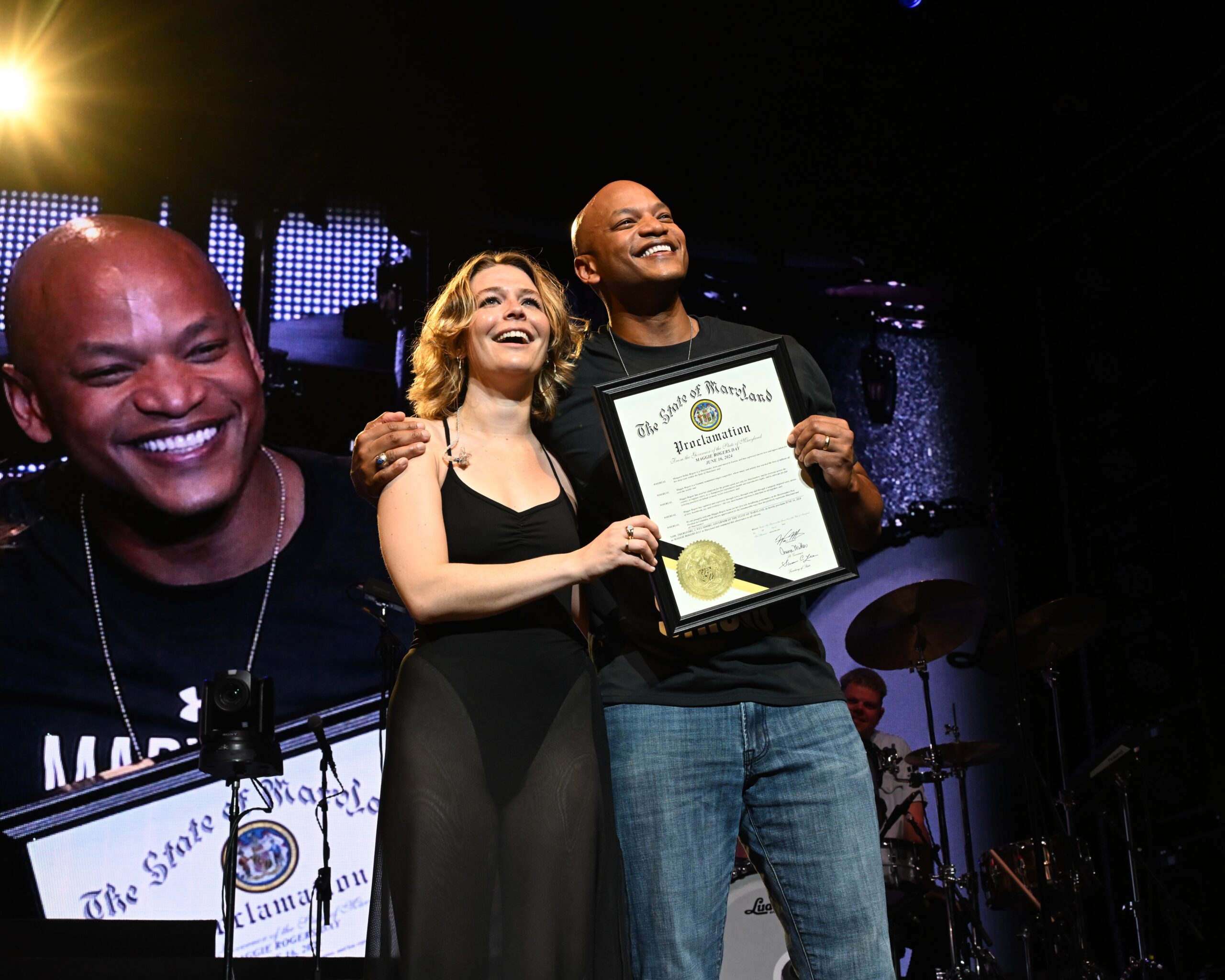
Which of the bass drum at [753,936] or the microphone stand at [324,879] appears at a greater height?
the microphone stand at [324,879]

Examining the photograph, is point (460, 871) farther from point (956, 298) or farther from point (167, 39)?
point (956, 298)

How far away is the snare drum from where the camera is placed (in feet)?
14.8

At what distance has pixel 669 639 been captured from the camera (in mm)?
1883

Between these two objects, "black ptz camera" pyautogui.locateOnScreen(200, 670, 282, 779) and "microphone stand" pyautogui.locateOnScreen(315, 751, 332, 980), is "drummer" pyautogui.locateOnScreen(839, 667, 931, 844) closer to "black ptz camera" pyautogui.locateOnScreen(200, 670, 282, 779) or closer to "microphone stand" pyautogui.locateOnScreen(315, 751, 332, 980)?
"microphone stand" pyautogui.locateOnScreen(315, 751, 332, 980)

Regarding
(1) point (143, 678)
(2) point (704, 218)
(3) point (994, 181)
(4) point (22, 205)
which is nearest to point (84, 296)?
(4) point (22, 205)

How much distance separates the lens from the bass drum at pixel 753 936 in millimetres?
4039

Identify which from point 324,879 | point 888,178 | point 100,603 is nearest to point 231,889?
point 324,879

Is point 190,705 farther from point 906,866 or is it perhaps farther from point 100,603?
point 906,866

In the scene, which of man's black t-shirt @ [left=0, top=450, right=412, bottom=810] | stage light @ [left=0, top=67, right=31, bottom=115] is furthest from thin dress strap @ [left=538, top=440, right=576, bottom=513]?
stage light @ [left=0, top=67, right=31, bottom=115]

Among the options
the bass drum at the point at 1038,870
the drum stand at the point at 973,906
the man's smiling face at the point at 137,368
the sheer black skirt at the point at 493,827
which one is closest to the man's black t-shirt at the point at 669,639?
the sheer black skirt at the point at 493,827

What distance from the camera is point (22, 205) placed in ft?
15.8

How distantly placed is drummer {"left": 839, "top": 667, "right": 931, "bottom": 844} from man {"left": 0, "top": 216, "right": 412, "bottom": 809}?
2.23 meters

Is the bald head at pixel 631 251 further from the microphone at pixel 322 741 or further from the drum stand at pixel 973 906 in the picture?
the drum stand at pixel 973 906

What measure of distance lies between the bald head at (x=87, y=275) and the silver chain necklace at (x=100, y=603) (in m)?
0.69
